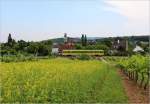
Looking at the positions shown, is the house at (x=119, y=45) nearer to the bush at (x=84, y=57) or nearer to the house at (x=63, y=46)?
the bush at (x=84, y=57)

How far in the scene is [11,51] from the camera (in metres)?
55.8

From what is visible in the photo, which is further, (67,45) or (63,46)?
(63,46)

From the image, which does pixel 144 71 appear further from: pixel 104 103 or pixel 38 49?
pixel 38 49

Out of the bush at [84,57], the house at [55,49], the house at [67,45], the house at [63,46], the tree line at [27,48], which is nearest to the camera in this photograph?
the tree line at [27,48]

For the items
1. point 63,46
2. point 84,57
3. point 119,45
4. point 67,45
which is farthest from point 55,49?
point 119,45

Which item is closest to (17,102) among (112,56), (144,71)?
(144,71)

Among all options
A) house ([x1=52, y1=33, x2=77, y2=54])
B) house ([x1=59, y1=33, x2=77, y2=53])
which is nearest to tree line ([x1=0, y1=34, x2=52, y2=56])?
house ([x1=52, y1=33, x2=77, y2=54])

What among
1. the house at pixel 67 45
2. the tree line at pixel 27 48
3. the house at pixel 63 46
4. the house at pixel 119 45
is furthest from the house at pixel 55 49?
the house at pixel 119 45

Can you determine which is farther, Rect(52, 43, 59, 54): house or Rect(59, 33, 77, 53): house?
Rect(52, 43, 59, 54): house

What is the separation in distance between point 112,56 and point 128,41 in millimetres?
6318

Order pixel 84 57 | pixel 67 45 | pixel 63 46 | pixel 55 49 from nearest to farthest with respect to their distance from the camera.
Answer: pixel 84 57 → pixel 67 45 → pixel 63 46 → pixel 55 49

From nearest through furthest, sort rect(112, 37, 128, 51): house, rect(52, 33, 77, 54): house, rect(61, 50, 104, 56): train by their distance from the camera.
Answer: rect(112, 37, 128, 51): house, rect(61, 50, 104, 56): train, rect(52, 33, 77, 54): house

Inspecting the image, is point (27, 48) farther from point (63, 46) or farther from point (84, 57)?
point (84, 57)

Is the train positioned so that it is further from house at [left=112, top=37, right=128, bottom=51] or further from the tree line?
the tree line
